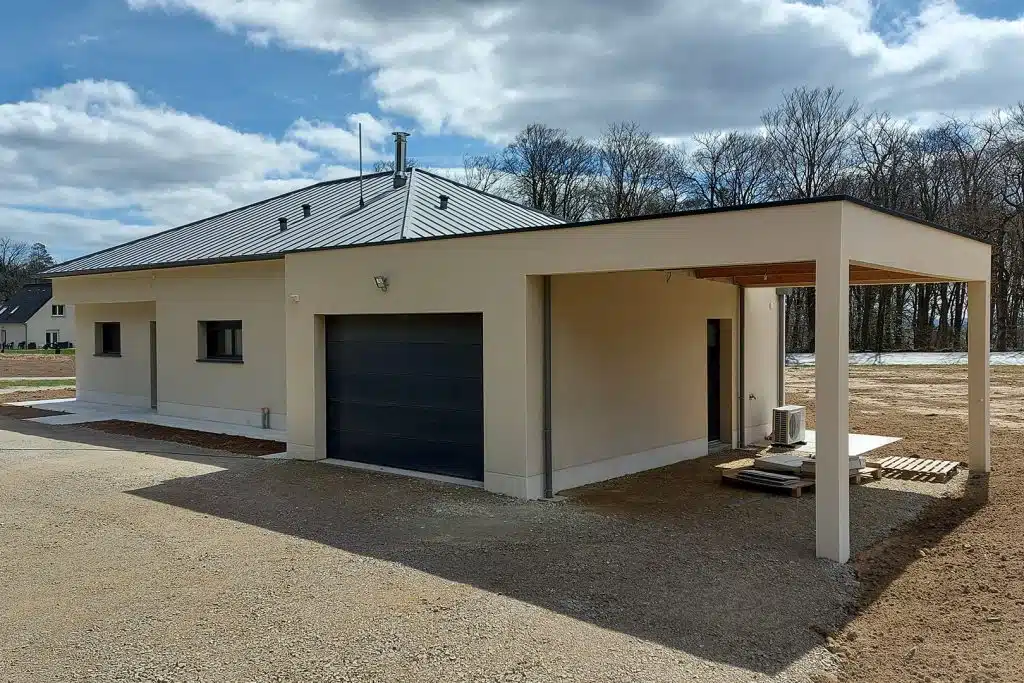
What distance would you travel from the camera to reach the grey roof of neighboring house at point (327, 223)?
39.9ft

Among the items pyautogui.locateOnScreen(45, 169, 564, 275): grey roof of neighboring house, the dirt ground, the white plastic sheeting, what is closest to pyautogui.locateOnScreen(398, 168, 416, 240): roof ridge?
pyautogui.locateOnScreen(45, 169, 564, 275): grey roof of neighboring house

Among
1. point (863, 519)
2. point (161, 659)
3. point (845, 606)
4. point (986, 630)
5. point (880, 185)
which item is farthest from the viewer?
point (880, 185)

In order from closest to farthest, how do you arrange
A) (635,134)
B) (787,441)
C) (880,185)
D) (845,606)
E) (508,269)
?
1. (845,606)
2. (508,269)
3. (787,441)
4. (880,185)
5. (635,134)

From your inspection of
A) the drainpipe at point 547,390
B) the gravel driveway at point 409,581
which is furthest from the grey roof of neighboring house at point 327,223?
the gravel driveway at point 409,581

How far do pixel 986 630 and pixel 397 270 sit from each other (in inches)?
272

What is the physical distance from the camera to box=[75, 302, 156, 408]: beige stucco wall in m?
16.6

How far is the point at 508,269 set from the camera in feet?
27.3

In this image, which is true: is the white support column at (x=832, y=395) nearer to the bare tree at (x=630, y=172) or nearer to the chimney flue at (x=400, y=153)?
the chimney flue at (x=400, y=153)

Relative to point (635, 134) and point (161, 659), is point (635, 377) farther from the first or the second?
point (635, 134)

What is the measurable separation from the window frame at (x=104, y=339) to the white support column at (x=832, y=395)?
16170 mm

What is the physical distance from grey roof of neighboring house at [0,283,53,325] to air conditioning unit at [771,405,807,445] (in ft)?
201

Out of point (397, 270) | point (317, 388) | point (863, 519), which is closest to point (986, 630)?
point (863, 519)

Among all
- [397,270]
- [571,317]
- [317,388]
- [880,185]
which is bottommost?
[317,388]

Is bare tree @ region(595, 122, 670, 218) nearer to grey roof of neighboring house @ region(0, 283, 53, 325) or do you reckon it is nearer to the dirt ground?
the dirt ground
